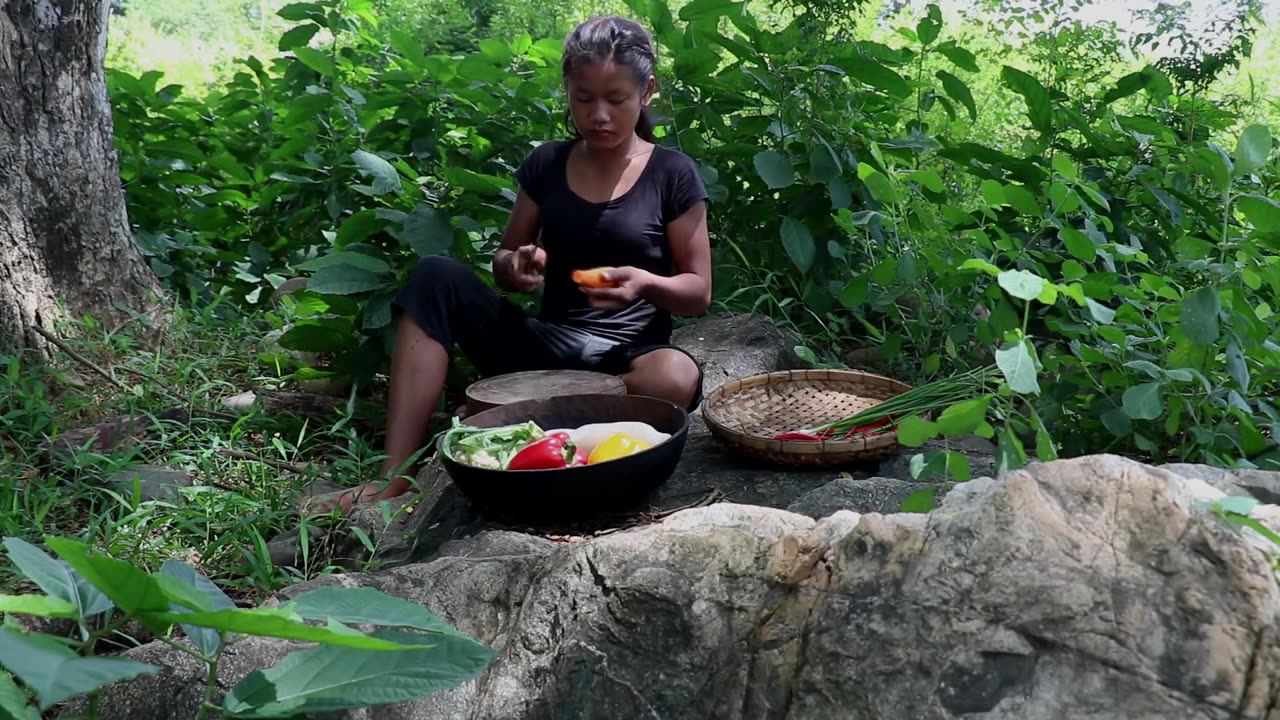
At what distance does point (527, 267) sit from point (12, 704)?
1856mm

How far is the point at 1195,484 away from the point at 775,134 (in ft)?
8.68

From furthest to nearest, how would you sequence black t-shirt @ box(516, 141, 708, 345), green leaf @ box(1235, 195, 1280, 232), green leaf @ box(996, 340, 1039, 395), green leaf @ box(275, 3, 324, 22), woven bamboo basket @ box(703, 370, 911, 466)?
green leaf @ box(275, 3, 324, 22) → black t-shirt @ box(516, 141, 708, 345) → woven bamboo basket @ box(703, 370, 911, 466) → green leaf @ box(1235, 195, 1280, 232) → green leaf @ box(996, 340, 1039, 395)

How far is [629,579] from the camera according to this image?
1.55m

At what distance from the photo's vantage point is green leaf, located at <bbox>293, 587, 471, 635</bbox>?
138cm

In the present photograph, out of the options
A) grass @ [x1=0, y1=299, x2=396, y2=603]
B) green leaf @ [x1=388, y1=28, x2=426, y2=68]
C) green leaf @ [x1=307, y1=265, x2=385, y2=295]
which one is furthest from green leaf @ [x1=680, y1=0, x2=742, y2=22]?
grass @ [x1=0, y1=299, x2=396, y2=603]

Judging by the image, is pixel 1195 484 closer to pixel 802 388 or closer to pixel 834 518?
pixel 834 518

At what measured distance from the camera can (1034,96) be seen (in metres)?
3.48

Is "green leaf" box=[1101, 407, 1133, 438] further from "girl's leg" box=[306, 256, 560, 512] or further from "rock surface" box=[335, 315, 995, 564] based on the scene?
"girl's leg" box=[306, 256, 560, 512]

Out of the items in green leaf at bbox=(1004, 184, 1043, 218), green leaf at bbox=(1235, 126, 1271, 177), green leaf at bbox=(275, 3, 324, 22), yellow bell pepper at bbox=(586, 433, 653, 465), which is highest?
green leaf at bbox=(1235, 126, 1271, 177)

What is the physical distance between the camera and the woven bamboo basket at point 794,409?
2646 millimetres

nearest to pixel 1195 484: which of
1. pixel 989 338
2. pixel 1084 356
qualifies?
pixel 1084 356

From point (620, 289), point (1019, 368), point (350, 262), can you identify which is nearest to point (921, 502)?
point (1019, 368)

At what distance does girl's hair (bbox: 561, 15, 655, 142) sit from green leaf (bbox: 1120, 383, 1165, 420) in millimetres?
1459

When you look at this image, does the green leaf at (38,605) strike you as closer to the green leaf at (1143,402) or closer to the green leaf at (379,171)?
the green leaf at (1143,402)
